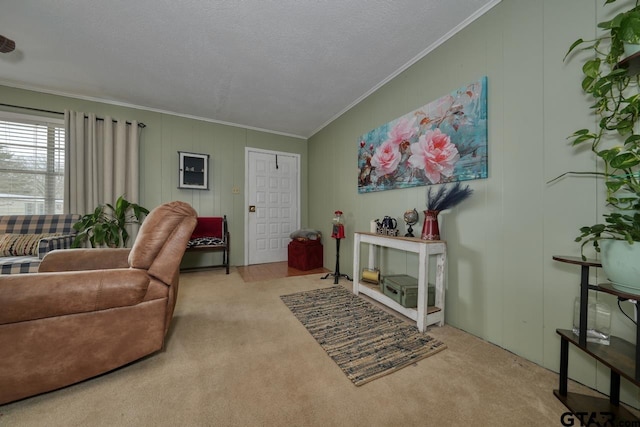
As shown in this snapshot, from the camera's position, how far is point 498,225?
1.61 metres

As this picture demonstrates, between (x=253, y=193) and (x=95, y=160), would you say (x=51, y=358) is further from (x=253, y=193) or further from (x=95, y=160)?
(x=253, y=193)

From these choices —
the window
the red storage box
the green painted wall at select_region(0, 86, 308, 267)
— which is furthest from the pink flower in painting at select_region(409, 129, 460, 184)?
the window

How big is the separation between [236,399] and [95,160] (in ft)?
11.9

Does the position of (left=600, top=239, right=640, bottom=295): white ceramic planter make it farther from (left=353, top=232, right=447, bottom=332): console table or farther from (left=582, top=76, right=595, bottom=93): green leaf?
(left=353, top=232, right=447, bottom=332): console table

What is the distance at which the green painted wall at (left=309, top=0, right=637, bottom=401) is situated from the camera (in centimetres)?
128

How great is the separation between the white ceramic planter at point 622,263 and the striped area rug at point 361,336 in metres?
1.02

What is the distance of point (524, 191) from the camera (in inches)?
58.2

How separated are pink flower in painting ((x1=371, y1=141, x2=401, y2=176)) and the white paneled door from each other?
2183 mm

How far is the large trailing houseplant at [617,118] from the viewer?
2.89 ft

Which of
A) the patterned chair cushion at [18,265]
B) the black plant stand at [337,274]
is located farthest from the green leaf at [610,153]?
the patterned chair cushion at [18,265]

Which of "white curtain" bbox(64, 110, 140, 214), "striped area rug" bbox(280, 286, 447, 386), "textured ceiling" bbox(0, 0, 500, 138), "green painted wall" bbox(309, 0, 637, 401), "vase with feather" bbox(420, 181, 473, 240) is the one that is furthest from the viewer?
"white curtain" bbox(64, 110, 140, 214)

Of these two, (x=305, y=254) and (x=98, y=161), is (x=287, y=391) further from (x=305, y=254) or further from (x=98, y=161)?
(x=98, y=161)

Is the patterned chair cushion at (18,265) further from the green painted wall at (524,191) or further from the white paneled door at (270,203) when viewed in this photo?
the green painted wall at (524,191)

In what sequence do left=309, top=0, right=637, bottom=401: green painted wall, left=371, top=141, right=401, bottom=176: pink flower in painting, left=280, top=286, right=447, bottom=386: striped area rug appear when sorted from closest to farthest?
left=309, top=0, right=637, bottom=401: green painted wall < left=280, top=286, right=447, bottom=386: striped area rug < left=371, top=141, right=401, bottom=176: pink flower in painting
